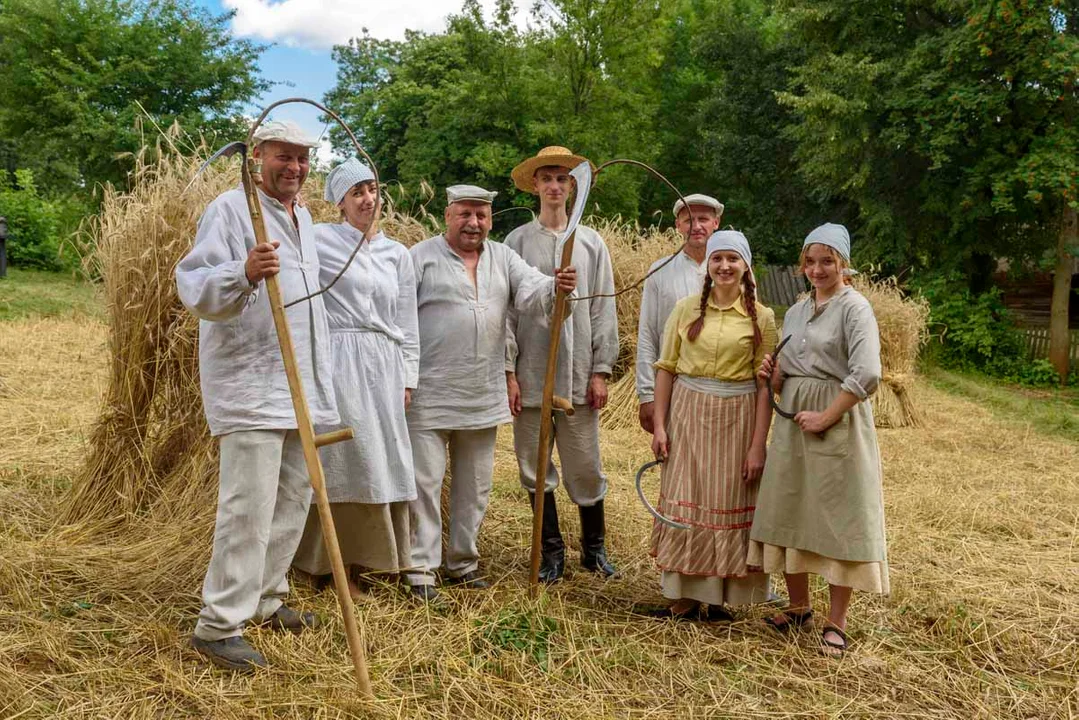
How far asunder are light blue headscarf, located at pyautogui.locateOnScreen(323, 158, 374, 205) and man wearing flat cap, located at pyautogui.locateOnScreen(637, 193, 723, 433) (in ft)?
4.14

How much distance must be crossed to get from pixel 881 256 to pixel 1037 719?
1459 centimetres

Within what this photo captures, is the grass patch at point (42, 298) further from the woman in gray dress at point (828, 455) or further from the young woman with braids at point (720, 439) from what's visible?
the woman in gray dress at point (828, 455)

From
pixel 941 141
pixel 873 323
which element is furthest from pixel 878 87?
pixel 873 323

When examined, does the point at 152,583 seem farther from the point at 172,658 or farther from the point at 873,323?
the point at 873,323

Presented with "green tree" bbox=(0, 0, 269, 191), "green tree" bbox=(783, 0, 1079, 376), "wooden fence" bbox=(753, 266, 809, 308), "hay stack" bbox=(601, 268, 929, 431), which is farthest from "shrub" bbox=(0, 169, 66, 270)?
"wooden fence" bbox=(753, 266, 809, 308)

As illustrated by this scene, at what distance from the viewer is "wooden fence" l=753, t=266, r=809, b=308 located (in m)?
24.1

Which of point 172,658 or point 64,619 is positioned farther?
point 64,619

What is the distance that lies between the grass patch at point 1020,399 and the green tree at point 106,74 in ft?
46.1

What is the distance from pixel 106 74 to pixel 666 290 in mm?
18383

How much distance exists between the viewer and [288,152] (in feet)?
10.0

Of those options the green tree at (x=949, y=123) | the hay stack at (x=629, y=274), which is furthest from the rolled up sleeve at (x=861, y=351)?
the green tree at (x=949, y=123)

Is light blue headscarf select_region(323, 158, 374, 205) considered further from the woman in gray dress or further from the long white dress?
the woman in gray dress

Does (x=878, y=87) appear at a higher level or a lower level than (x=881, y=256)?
higher

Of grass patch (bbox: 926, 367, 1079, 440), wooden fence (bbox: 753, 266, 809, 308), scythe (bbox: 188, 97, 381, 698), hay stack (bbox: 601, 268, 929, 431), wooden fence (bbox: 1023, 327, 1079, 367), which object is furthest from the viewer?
wooden fence (bbox: 753, 266, 809, 308)
